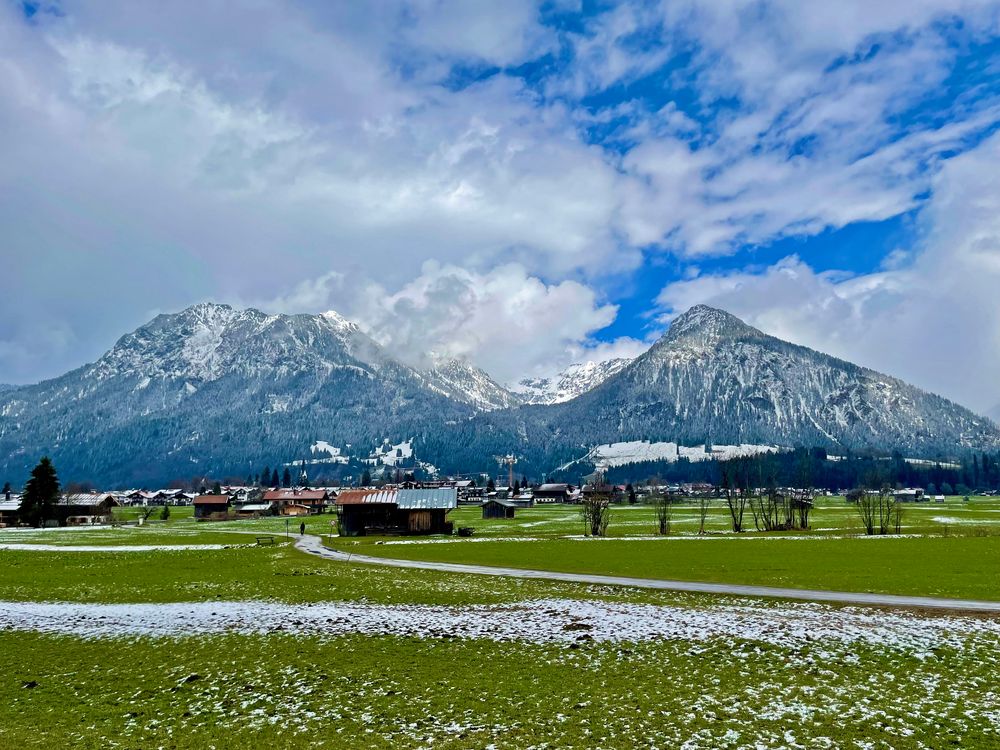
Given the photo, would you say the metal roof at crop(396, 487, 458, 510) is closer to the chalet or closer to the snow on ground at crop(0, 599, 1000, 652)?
the snow on ground at crop(0, 599, 1000, 652)

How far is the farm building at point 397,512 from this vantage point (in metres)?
113

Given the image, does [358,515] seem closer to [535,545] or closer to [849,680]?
[535,545]

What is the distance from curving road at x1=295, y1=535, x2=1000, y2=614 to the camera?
32.4m

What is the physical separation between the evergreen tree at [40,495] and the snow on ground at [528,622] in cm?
12447

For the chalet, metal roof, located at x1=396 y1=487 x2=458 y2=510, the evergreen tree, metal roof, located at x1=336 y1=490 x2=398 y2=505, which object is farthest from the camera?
the chalet

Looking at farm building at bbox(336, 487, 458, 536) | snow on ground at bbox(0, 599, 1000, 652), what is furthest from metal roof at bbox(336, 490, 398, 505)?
snow on ground at bbox(0, 599, 1000, 652)

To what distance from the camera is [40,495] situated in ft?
458

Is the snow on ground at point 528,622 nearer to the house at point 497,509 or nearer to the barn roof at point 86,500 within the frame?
the house at point 497,509

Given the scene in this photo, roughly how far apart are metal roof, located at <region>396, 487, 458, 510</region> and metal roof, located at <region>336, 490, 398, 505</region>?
1.50 metres

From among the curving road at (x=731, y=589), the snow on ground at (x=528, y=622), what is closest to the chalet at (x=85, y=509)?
the curving road at (x=731, y=589)

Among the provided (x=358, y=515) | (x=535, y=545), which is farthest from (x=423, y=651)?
(x=358, y=515)

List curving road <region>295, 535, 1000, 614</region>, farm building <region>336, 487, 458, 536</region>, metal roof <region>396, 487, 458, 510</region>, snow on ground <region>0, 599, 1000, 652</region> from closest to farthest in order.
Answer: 1. snow on ground <region>0, 599, 1000, 652</region>
2. curving road <region>295, 535, 1000, 614</region>
3. farm building <region>336, 487, 458, 536</region>
4. metal roof <region>396, 487, 458, 510</region>

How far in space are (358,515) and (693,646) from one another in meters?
97.0

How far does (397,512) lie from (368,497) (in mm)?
5816
